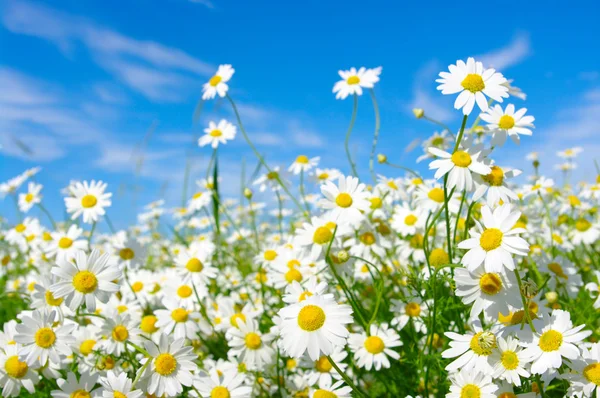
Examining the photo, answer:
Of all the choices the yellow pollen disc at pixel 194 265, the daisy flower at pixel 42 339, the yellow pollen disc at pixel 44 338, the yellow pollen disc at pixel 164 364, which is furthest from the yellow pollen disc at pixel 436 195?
the yellow pollen disc at pixel 44 338

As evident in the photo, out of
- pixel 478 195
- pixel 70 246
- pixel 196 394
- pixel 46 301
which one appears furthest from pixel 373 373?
pixel 70 246

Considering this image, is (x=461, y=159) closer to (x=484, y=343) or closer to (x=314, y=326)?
(x=484, y=343)

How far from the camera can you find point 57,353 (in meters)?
2.41

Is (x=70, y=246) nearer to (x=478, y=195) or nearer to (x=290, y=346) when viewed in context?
(x=290, y=346)

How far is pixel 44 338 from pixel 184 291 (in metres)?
0.96

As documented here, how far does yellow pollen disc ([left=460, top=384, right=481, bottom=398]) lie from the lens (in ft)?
6.21

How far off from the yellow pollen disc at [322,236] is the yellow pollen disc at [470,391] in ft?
3.62

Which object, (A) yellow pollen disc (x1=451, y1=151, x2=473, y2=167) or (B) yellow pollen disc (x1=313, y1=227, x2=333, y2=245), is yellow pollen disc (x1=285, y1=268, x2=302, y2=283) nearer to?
(B) yellow pollen disc (x1=313, y1=227, x2=333, y2=245)

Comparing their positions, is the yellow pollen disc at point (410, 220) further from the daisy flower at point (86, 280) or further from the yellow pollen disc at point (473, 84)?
the daisy flower at point (86, 280)

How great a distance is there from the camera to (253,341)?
2.76 m

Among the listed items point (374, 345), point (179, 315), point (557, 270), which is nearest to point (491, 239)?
point (374, 345)

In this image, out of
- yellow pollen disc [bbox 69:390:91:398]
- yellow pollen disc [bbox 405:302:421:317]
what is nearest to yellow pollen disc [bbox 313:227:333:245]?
yellow pollen disc [bbox 405:302:421:317]

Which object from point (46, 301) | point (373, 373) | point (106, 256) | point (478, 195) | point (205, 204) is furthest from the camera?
point (205, 204)

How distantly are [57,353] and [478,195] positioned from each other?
206 centimetres
